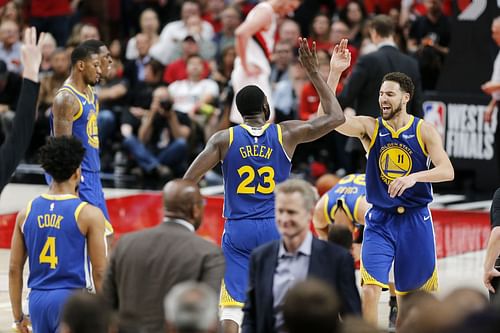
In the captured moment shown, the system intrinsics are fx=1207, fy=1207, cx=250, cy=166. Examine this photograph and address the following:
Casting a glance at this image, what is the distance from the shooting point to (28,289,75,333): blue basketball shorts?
7.31 m

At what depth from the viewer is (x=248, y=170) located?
8.75 meters

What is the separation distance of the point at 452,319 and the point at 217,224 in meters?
9.51

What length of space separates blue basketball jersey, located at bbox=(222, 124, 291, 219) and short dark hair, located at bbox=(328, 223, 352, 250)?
1460 mm

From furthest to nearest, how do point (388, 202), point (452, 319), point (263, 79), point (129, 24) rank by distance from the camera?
point (129, 24) < point (263, 79) < point (388, 202) < point (452, 319)

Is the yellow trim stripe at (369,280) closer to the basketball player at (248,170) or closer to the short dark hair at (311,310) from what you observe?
the basketball player at (248,170)

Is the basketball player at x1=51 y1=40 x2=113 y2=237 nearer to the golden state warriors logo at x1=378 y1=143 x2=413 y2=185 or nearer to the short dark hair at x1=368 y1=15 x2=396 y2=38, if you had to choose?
the golden state warriors logo at x1=378 y1=143 x2=413 y2=185

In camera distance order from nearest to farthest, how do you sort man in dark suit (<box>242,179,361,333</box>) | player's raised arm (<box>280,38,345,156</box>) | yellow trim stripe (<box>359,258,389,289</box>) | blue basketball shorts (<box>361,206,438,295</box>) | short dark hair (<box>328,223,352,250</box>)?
man in dark suit (<box>242,179,361,333</box>), player's raised arm (<box>280,38,345,156</box>), yellow trim stripe (<box>359,258,389,289</box>), blue basketball shorts (<box>361,206,438,295</box>), short dark hair (<box>328,223,352,250</box>)

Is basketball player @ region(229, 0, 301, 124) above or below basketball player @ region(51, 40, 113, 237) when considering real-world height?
above

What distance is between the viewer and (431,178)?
8.94 metres

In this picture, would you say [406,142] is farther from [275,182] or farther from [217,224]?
[217,224]

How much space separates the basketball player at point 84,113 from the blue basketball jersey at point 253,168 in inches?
76.0

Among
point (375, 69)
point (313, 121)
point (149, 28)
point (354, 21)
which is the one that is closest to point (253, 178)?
point (313, 121)

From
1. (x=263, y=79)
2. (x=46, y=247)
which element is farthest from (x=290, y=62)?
(x=46, y=247)

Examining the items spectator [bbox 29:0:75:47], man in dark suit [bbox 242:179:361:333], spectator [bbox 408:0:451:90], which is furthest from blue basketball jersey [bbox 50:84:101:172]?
spectator [bbox 29:0:75:47]
